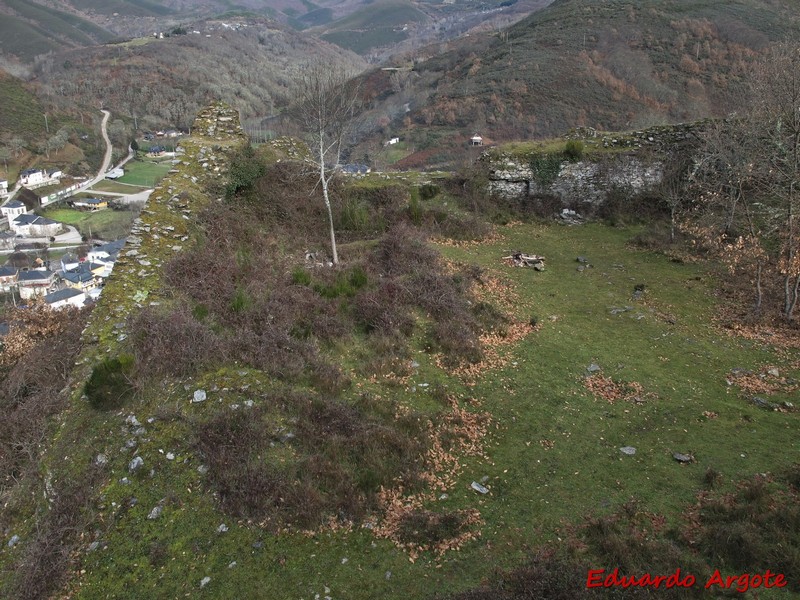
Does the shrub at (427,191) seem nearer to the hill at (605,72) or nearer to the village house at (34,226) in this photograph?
the hill at (605,72)

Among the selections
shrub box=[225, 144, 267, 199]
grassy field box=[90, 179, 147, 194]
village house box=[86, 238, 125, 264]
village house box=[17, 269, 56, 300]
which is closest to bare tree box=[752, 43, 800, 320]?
shrub box=[225, 144, 267, 199]

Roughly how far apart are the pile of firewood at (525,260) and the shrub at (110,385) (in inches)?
446

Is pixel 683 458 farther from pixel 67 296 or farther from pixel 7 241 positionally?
pixel 7 241

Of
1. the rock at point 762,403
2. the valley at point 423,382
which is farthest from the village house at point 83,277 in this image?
the rock at point 762,403

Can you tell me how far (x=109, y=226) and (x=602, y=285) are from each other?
80651 mm

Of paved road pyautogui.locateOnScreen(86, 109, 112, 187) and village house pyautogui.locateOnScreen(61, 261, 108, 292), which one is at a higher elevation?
paved road pyautogui.locateOnScreen(86, 109, 112, 187)

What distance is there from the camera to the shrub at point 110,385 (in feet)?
25.6

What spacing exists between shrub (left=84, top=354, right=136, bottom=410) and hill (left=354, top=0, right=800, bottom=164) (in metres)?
56.9

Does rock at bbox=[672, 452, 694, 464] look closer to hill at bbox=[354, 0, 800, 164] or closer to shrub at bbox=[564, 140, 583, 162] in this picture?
shrub at bbox=[564, 140, 583, 162]

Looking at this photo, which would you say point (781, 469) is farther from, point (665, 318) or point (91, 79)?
point (91, 79)

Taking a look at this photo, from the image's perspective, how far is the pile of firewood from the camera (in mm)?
15391

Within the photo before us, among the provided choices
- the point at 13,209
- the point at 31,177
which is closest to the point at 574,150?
the point at 13,209

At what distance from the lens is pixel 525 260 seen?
15.6 metres

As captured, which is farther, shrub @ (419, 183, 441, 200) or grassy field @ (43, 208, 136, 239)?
grassy field @ (43, 208, 136, 239)
